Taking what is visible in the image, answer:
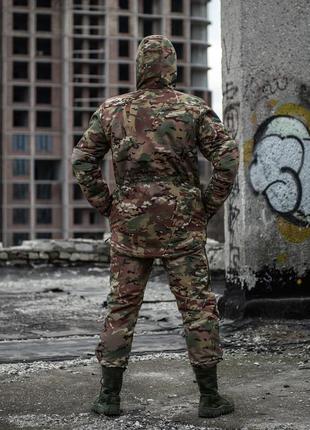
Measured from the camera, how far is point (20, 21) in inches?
3164

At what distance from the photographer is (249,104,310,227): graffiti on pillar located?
7320 millimetres

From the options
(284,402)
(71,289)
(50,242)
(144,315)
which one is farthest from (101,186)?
(50,242)

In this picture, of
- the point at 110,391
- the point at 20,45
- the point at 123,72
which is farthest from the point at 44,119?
the point at 110,391

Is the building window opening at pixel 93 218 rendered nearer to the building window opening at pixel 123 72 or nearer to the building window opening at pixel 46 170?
the building window opening at pixel 46 170

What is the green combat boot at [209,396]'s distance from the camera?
418 centimetres

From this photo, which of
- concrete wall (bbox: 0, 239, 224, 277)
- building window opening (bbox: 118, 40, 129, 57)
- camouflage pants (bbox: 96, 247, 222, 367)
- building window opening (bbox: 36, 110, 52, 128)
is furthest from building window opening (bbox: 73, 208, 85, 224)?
camouflage pants (bbox: 96, 247, 222, 367)

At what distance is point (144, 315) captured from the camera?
8.12m

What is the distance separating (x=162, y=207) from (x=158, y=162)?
0.24 meters

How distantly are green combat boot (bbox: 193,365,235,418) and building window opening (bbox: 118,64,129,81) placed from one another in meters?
78.0

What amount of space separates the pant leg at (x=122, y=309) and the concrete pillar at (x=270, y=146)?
10.1 ft

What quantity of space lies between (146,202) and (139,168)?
0.19 metres

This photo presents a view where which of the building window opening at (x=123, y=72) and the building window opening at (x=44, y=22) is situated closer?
the building window opening at (x=44, y=22)

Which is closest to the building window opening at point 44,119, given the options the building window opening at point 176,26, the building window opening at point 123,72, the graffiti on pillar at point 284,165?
the building window opening at point 123,72

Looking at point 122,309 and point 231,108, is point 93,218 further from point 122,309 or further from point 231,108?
point 122,309
